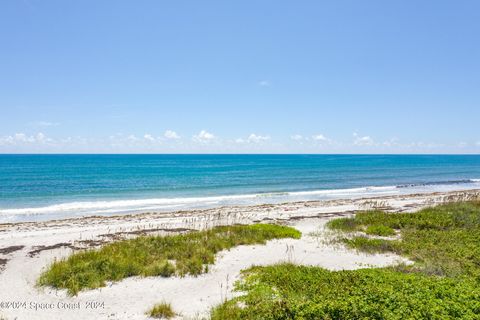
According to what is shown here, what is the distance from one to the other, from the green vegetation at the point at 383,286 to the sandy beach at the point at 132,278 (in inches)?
47.2

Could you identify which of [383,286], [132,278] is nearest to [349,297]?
[383,286]

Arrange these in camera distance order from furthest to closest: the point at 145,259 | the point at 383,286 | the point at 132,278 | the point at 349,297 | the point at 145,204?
the point at 145,204, the point at 145,259, the point at 132,278, the point at 383,286, the point at 349,297

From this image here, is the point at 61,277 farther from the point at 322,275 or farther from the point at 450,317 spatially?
the point at 450,317

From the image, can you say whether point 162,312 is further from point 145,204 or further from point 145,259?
point 145,204

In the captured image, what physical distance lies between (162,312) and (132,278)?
3.95 m

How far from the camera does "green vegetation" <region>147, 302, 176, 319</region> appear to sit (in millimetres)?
9547

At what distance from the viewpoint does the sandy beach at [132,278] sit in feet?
33.9

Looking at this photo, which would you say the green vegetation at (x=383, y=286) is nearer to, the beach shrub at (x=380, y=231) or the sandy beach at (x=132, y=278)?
the beach shrub at (x=380, y=231)

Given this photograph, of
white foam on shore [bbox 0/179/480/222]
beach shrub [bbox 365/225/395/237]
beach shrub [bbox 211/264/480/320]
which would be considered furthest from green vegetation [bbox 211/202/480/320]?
white foam on shore [bbox 0/179/480/222]

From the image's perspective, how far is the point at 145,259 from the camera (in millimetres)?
14562

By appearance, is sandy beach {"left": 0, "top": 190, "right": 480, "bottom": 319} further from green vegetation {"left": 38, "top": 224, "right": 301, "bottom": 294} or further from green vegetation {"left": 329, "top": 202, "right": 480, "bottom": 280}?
green vegetation {"left": 329, "top": 202, "right": 480, "bottom": 280}

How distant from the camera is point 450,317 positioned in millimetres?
6695

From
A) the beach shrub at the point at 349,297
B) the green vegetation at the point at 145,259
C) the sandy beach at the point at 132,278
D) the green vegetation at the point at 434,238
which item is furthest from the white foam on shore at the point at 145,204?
the beach shrub at the point at 349,297

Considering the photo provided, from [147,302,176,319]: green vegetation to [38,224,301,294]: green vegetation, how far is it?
11.4 feet
